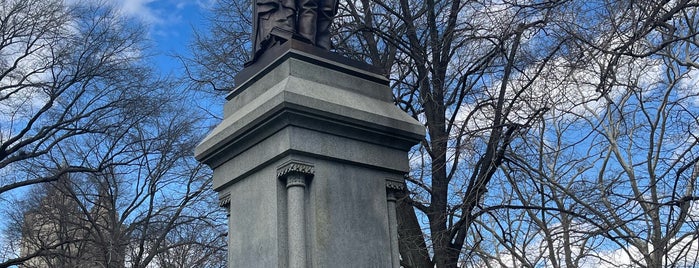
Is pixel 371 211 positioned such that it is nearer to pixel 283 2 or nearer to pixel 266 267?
pixel 266 267

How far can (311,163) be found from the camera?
21.5 ft

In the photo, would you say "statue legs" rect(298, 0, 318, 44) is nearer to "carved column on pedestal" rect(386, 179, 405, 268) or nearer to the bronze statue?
the bronze statue

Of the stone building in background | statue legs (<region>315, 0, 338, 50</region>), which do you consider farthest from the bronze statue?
the stone building in background

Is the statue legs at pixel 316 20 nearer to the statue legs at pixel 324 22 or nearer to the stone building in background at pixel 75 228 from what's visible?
the statue legs at pixel 324 22

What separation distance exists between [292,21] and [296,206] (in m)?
2.17

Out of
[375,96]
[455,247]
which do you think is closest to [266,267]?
[375,96]

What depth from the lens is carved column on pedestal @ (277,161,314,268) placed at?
244 inches


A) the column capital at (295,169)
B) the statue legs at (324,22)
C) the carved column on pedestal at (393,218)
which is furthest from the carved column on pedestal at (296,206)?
the statue legs at (324,22)

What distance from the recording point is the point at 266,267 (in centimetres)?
645

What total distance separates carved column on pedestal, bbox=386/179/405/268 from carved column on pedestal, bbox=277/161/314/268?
3.17 ft

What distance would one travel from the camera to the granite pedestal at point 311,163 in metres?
6.42

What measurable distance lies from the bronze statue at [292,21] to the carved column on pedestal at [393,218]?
5.35 feet

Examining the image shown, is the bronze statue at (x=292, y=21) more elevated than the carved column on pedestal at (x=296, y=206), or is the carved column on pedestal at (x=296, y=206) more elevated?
the bronze statue at (x=292, y=21)

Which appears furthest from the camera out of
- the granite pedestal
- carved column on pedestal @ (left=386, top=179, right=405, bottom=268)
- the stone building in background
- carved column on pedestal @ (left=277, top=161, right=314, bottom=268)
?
the stone building in background
